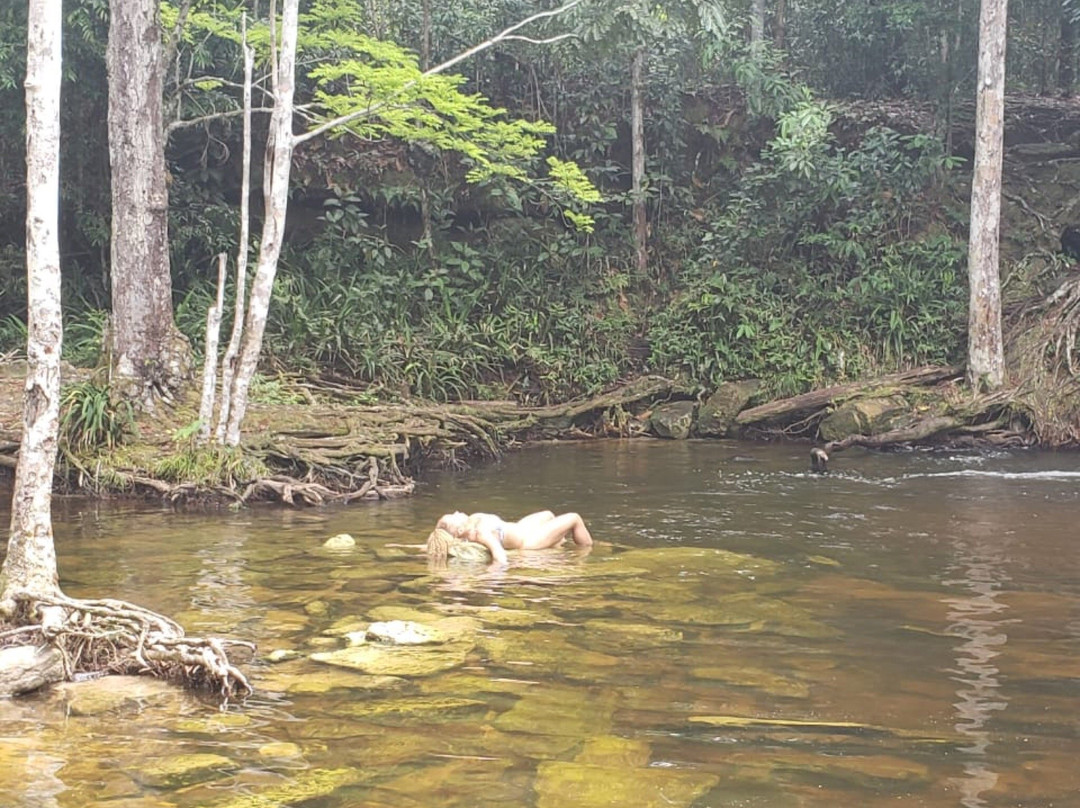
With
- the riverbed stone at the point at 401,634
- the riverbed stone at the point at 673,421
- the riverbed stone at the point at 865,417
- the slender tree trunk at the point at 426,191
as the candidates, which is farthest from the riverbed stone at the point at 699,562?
the slender tree trunk at the point at 426,191

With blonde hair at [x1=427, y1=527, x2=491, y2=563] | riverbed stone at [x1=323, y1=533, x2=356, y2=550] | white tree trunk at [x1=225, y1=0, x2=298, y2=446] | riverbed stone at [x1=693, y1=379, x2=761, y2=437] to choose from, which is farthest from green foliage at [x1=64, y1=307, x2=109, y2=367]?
riverbed stone at [x1=693, y1=379, x2=761, y2=437]

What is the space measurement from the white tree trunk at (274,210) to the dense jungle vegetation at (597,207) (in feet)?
14.3

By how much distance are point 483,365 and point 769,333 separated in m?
4.51

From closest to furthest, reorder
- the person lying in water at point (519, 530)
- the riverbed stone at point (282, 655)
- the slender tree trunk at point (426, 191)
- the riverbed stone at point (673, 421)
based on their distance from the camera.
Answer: the riverbed stone at point (282, 655)
the person lying in water at point (519, 530)
the riverbed stone at point (673, 421)
the slender tree trunk at point (426, 191)

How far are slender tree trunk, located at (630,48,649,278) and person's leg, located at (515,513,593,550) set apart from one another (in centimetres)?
1093

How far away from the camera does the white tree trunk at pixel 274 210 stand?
31.7ft

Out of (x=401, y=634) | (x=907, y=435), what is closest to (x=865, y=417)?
(x=907, y=435)

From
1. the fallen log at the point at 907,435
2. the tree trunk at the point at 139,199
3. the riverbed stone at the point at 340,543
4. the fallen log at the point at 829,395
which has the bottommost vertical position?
the riverbed stone at the point at 340,543

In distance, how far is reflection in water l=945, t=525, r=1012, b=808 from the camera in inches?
149

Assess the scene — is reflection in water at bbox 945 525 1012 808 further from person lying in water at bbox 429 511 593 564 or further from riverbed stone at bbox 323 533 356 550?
riverbed stone at bbox 323 533 356 550

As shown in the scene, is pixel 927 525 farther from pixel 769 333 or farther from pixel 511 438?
pixel 769 333

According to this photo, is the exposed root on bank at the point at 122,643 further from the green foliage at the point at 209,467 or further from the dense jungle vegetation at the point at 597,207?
the dense jungle vegetation at the point at 597,207

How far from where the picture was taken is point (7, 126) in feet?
53.8

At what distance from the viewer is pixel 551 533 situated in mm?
8172
